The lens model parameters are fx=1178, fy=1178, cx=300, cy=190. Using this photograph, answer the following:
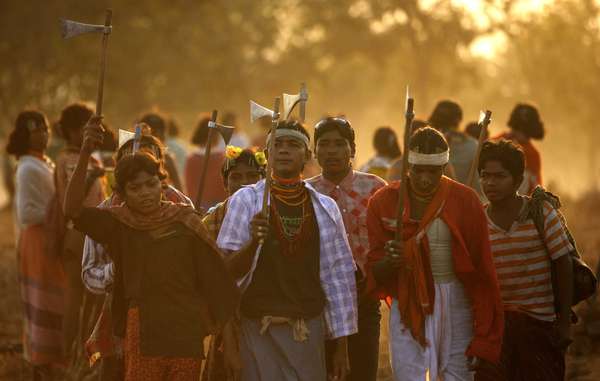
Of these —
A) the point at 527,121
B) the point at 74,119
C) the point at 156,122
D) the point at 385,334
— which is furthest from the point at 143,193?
the point at 385,334

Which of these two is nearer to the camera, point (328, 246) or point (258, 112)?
point (328, 246)

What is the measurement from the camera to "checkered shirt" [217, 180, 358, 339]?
21.5ft

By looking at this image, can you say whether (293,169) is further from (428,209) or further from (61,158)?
(61,158)

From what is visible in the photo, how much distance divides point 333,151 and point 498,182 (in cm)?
116

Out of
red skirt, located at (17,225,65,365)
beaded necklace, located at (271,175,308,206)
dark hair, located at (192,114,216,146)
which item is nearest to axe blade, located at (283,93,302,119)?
beaded necklace, located at (271,175,308,206)

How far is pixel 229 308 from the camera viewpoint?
247 inches

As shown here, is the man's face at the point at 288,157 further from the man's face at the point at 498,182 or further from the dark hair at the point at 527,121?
the dark hair at the point at 527,121

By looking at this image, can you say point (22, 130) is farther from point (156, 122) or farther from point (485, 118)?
point (485, 118)

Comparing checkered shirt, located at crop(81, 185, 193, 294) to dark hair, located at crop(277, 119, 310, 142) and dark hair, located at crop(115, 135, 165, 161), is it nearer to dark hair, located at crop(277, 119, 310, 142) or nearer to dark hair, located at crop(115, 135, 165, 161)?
dark hair, located at crop(115, 135, 165, 161)

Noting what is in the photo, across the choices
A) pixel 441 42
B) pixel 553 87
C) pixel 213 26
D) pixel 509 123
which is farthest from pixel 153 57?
pixel 509 123

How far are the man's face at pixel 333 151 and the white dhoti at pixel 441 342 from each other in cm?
136

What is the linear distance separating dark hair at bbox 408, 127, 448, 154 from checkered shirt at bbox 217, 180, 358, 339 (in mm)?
589

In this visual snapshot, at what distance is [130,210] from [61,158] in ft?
9.58

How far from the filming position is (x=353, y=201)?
791cm
